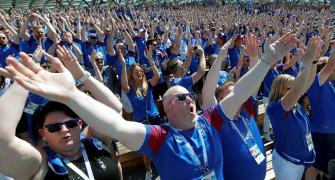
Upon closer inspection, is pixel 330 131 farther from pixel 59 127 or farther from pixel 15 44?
pixel 15 44

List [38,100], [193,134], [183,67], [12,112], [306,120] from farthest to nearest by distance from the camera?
1. [183,67]
2. [306,120]
3. [38,100]
4. [193,134]
5. [12,112]

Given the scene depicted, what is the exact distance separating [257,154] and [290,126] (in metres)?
0.77

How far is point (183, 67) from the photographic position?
560 centimetres

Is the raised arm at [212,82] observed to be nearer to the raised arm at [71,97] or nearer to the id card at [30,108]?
the raised arm at [71,97]

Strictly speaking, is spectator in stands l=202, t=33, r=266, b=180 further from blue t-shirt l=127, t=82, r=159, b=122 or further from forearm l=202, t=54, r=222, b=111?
blue t-shirt l=127, t=82, r=159, b=122

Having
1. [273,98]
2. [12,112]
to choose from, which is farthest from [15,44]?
[12,112]

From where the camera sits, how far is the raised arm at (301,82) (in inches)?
135

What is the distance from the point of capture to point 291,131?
11.8 feet

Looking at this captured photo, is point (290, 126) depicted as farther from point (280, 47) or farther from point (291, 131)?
point (280, 47)

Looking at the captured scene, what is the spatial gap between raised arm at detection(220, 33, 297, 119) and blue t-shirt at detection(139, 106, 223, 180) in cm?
25

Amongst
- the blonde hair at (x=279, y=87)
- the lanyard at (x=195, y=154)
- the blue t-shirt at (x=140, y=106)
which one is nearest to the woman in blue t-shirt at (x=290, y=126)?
the blonde hair at (x=279, y=87)

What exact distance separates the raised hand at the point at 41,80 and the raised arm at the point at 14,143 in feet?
0.14

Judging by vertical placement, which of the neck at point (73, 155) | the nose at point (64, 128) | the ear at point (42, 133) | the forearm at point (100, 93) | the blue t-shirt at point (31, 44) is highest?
the forearm at point (100, 93)

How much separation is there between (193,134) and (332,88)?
2.34 metres
